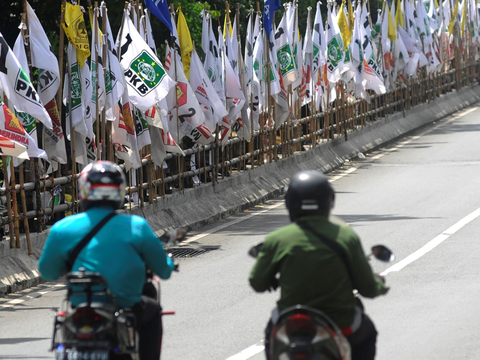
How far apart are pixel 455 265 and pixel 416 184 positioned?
28.9 feet

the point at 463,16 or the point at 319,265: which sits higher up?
the point at 463,16

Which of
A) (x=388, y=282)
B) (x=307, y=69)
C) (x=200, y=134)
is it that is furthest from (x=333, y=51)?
(x=388, y=282)

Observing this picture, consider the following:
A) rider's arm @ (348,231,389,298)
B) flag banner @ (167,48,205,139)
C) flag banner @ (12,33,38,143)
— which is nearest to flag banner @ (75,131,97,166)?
flag banner @ (12,33,38,143)

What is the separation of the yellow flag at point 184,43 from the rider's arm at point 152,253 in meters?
12.5

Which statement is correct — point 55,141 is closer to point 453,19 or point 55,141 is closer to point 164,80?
point 164,80

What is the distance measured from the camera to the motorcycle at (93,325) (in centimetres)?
525

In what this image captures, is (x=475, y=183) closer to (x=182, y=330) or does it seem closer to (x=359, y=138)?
(x=359, y=138)

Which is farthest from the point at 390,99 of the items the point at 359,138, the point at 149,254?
the point at 149,254

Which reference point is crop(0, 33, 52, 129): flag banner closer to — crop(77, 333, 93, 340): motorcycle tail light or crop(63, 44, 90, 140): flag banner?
crop(63, 44, 90, 140): flag banner

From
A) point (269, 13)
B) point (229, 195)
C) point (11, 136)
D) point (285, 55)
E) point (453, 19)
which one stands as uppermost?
point (453, 19)

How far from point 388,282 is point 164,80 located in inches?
228

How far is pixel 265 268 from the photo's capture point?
554cm

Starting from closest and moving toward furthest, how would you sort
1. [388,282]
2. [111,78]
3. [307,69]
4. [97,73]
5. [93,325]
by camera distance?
[93,325]
[388,282]
[97,73]
[111,78]
[307,69]

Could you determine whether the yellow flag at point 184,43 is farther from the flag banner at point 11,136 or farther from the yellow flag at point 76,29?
the flag banner at point 11,136
